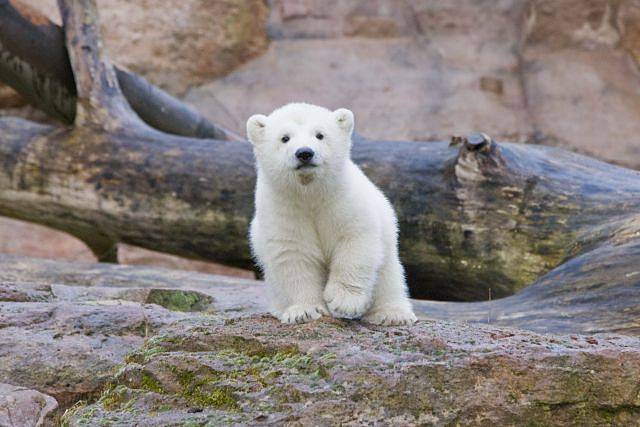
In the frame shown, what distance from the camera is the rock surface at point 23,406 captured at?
10.8 feet

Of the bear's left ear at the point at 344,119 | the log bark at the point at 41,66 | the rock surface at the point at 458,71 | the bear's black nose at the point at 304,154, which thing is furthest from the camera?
the rock surface at the point at 458,71

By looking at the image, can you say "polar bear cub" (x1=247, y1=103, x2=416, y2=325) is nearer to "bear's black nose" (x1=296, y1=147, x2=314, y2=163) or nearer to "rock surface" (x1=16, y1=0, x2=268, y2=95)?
"bear's black nose" (x1=296, y1=147, x2=314, y2=163)

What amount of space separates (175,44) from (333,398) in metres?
8.45

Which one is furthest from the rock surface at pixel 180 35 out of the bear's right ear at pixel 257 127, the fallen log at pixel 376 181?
the bear's right ear at pixel 257 127

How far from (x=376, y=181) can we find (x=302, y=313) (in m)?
2.83

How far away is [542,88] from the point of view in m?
10.8

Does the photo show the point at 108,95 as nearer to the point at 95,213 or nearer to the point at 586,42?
the point at 95,213

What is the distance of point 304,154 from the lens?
12.2ft

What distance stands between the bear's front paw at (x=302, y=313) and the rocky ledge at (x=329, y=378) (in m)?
0.06

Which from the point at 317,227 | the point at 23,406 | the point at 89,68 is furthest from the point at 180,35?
the point at 23,406

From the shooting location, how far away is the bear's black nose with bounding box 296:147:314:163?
370 centimetres

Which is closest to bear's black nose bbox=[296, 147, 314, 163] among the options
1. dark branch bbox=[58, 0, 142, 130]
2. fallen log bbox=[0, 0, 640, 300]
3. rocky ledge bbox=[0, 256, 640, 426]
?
rocky ledge bbox=[0, 256, 640, 426]

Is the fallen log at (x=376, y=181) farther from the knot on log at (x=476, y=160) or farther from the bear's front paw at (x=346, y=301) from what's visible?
the bear's front paw at (x=346, y=301)

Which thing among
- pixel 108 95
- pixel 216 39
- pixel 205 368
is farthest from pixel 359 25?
pixel 205 368
